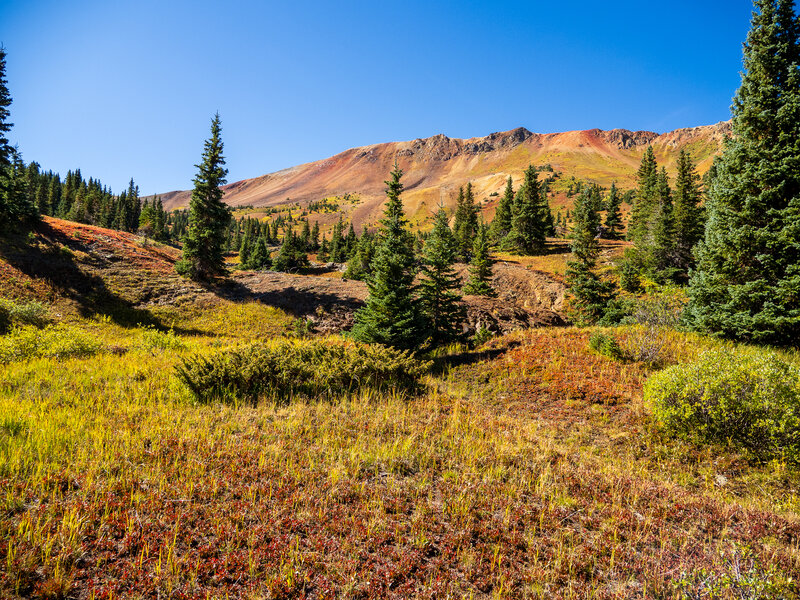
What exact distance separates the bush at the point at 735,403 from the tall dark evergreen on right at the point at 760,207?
6.10 m

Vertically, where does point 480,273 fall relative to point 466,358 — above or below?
above

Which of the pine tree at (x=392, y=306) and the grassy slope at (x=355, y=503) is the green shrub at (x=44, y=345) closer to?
the grassy slope at (x=355, y=503)

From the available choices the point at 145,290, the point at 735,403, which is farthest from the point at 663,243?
the point at 145,290

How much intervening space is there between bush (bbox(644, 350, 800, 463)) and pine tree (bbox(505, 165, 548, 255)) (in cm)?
4889

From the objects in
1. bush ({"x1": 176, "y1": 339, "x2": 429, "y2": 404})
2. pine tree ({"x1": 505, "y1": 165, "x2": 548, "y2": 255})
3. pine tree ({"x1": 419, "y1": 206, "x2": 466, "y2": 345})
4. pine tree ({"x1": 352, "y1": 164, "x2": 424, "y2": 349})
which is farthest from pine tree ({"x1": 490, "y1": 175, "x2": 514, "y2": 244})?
bush ({"x1": 176, "y1": 339, "x2": 429, "y2": 404})

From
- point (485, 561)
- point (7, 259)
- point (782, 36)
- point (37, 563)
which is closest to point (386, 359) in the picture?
point (485, 561)

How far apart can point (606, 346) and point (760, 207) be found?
25.3 feet

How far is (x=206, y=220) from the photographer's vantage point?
30.5 m

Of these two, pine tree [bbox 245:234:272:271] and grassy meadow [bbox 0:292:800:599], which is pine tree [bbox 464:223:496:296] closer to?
grassy meadow [bbox 0:292:800:599]

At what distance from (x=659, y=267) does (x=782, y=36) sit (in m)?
30.1

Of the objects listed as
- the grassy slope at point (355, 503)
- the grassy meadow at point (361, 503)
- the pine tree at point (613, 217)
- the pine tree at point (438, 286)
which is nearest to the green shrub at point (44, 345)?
the grassy meadow at point (361, 503)

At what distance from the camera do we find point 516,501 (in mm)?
4789

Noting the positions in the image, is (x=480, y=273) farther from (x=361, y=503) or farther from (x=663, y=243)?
(x=361, y=503)

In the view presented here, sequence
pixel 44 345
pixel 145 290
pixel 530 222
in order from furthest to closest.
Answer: pixel 530 222
pixel 145 290
pixel 44 345
